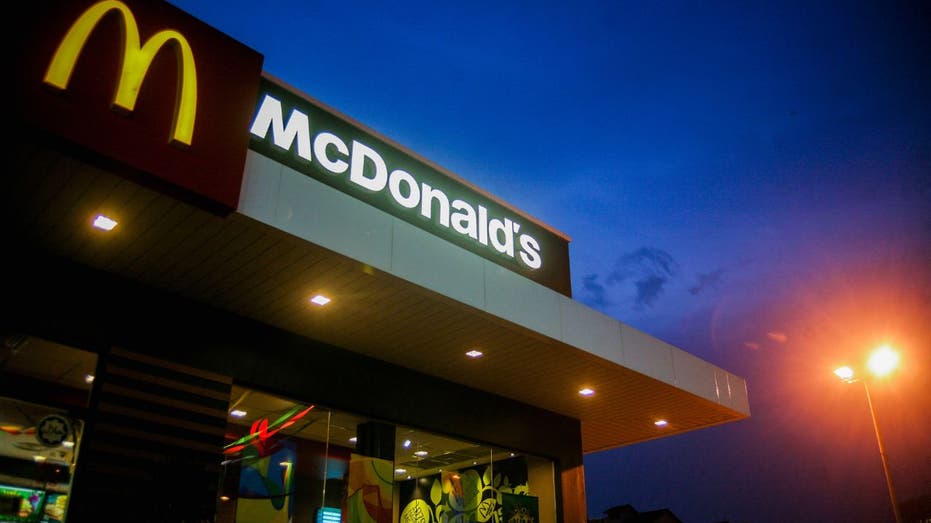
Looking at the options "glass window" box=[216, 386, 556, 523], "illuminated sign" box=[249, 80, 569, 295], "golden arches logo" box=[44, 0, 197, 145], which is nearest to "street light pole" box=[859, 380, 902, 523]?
"glass window" box=[216, 386, 556, 523]

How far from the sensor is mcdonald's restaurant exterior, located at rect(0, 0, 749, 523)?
6.28 metres

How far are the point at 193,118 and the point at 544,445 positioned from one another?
8.76 metres

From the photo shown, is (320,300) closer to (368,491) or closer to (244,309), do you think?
(244,309)

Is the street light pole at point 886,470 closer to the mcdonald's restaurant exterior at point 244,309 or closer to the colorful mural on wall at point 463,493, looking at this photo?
the mcdonald's restaurant exterior at point 244,309

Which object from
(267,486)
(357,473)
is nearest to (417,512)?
(357,473)

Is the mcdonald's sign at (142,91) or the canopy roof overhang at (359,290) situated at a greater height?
the mcdonald's sign at (142,91)

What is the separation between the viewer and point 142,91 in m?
6.21

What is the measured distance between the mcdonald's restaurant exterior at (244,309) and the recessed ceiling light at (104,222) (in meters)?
0.02

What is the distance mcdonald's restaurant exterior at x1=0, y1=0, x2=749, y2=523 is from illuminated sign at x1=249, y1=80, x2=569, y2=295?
32mm

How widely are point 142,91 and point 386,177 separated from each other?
3.60 m

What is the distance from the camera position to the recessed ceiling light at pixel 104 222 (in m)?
6.93

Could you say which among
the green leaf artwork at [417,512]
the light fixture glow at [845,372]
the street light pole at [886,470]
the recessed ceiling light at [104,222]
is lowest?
the green leaf artwork at [417,512]

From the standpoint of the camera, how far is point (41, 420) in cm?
741

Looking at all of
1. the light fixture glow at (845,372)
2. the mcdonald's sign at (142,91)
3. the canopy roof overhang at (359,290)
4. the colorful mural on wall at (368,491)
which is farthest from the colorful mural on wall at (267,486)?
the light fixture glow at (845,372)
